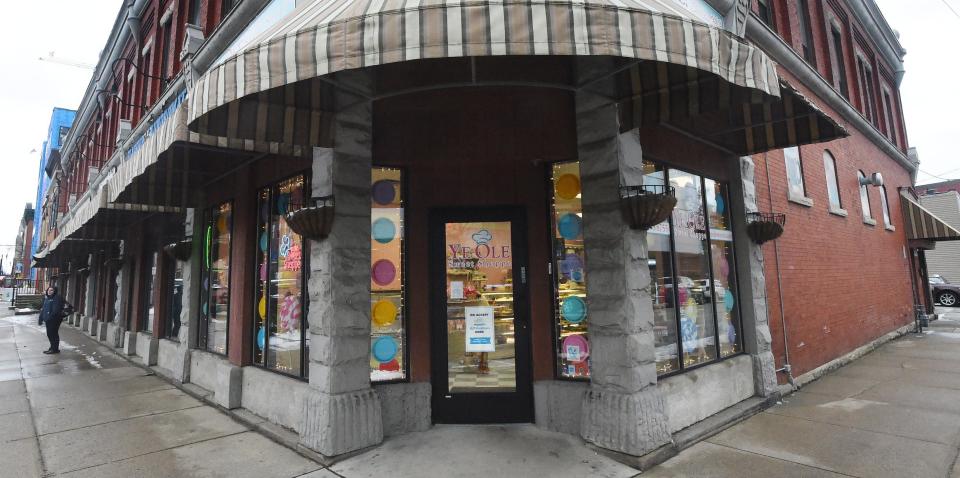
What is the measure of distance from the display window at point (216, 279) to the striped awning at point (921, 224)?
1941cm

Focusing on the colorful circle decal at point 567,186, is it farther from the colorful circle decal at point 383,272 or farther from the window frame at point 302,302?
the window frame at point 302,302

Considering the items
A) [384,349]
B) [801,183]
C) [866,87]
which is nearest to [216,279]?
[384,349]

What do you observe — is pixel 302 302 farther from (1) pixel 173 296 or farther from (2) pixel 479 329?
(1) pixel 173 296

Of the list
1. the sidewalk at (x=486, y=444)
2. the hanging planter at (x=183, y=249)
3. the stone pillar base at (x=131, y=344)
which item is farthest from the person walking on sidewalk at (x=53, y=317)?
the hanging planter at (x=183, y=249)

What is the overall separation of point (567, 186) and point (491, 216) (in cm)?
98

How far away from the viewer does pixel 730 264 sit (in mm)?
6906

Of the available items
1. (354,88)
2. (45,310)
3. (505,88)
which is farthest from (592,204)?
(45,310)

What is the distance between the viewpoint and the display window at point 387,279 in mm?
5324

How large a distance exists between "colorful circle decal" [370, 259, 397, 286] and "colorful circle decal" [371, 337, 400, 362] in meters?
0.67

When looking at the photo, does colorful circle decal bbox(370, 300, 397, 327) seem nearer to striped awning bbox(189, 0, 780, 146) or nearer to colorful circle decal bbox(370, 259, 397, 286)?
colorful circle decal bbox(370, 259, 397, 286)

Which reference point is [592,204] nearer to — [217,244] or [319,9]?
[319,9]

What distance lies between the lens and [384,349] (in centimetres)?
535

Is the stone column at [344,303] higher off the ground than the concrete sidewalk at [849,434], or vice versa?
the stone column at [344,303]

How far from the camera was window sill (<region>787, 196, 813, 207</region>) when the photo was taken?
814cm
